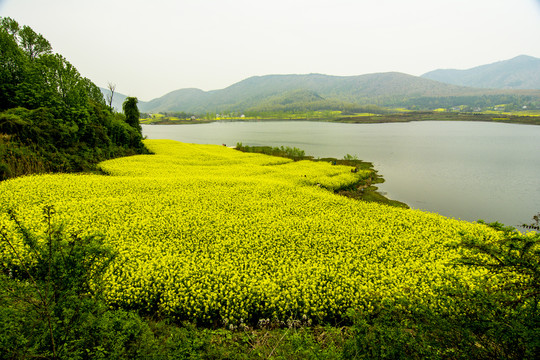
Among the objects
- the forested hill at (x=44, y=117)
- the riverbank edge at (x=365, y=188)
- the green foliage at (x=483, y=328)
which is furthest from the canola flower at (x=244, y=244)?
the riverbank edge at (x=365, y=188)

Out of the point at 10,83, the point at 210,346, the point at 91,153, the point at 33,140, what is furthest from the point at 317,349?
the point at 10,83

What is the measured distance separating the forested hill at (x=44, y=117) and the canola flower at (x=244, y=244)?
591 cm

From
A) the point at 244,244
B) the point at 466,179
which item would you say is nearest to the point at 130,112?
the point at 244,244

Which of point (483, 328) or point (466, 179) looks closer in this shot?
point (483, 328)

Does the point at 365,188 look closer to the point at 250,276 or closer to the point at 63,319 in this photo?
the point at 250,276

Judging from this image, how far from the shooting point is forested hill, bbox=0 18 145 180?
2298 centimetres

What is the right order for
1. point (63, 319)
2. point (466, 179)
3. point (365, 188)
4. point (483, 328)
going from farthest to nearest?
point (466, 179), point (365, 188), point (63, 319), point (483, 328)

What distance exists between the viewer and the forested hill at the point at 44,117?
22984mm

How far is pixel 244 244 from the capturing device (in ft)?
41.5

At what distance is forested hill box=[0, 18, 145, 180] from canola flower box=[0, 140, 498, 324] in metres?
5.91

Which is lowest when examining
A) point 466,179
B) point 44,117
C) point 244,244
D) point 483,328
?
point 466,179

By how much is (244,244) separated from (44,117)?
2831 cm

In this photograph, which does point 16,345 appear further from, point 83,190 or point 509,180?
point 509,180

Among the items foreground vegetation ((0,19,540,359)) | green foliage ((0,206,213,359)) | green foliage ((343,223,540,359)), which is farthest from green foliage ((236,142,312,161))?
green foliage ((0,206,213,359))
